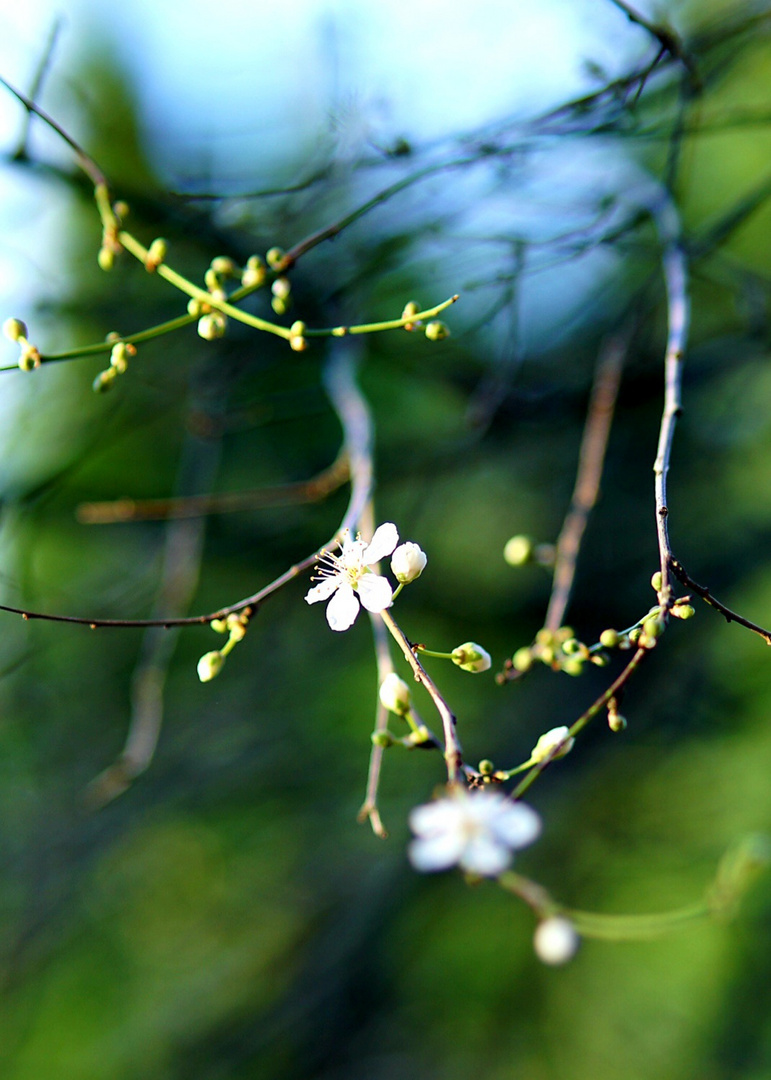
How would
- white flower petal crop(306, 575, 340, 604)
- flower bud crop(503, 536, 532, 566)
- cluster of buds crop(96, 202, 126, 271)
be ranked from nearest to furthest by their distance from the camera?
white flower petal crop(306, 575, 340, 604) < cluster of buds crop(96, 202, 126, 271) < flower bud crop(503, 536, 532, 566)

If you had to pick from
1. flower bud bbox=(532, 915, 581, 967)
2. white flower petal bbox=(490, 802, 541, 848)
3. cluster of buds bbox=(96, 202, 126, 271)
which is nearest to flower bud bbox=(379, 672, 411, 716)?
white flower petal bbox=(490, 802, 541, 848)

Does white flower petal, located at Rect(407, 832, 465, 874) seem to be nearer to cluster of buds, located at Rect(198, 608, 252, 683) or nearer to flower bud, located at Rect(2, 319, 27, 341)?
cluster of buds, located at Rect(198, 608, 252, 683)

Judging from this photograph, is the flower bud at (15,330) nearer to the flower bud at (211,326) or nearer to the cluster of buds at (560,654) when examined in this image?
the flower bud at (211,326)

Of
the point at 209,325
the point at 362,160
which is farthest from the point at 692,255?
the point at 209,325

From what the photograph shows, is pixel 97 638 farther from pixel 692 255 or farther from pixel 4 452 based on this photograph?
pixel 692 255

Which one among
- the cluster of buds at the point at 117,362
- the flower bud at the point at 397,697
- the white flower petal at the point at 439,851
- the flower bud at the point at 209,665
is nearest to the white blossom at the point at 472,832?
the white flower petal at the point at 439,851

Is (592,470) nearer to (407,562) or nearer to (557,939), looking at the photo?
(407,562)

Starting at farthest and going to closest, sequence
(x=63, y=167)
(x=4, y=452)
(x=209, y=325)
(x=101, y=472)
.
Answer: (x=101, y=472), (x=4, y=452), (x=63, y=167), (x=209, y=325)
